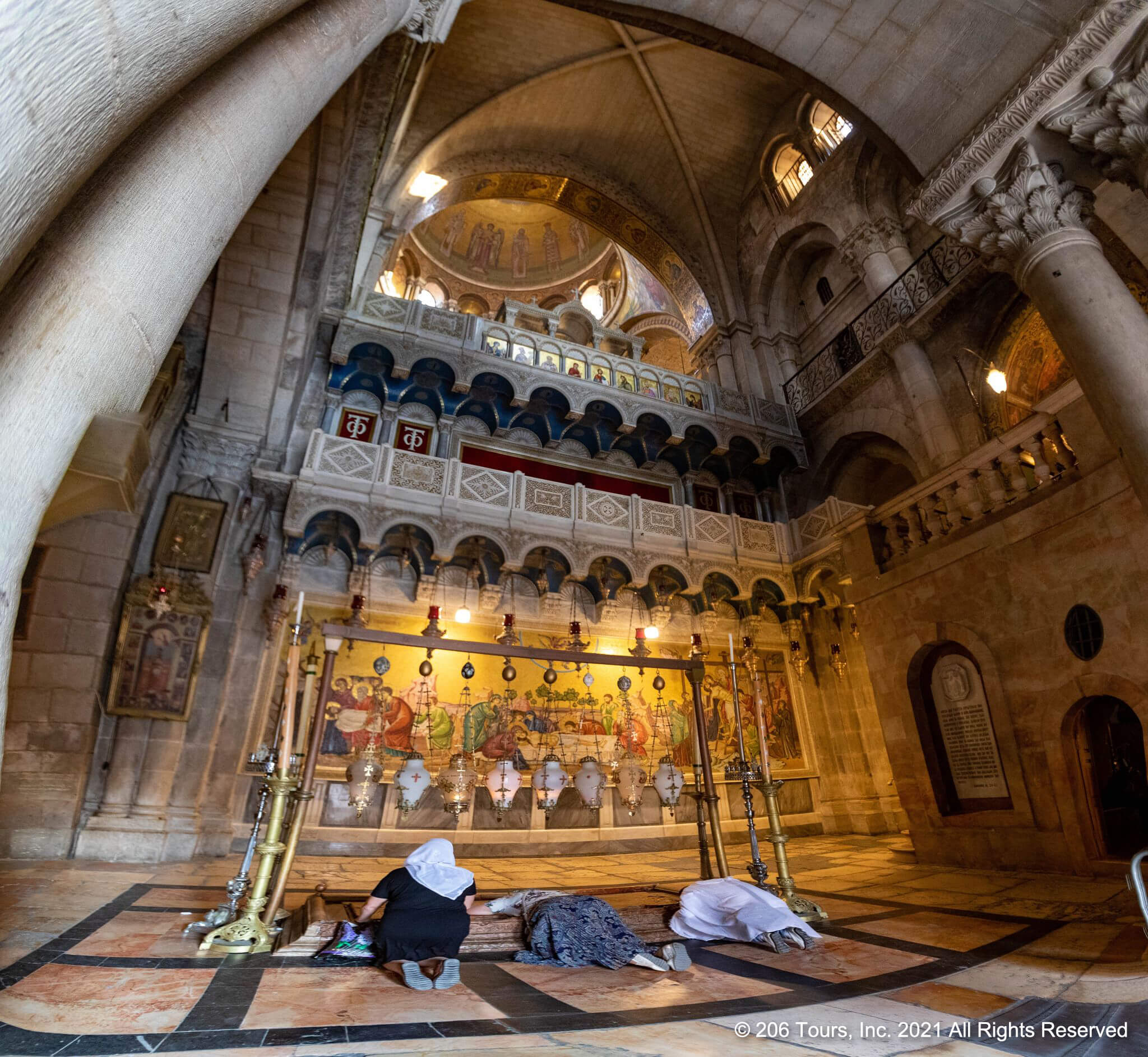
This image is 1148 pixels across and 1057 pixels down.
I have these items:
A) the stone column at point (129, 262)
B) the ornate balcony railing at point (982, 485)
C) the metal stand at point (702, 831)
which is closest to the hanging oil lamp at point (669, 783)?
the metal stand at point (702, 831)

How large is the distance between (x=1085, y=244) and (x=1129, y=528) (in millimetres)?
2763

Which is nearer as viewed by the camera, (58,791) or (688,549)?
(58,791)

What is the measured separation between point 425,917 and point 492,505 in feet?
27.7

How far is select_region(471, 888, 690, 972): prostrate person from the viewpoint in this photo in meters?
3.32

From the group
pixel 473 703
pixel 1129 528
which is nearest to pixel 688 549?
pixel 473 703

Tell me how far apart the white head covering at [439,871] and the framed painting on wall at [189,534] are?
25.0 feet

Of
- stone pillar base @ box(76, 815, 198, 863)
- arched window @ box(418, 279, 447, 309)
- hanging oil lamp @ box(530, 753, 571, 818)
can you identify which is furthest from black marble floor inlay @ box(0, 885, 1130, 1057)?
arched window @ box(418, 279, 447, 309)

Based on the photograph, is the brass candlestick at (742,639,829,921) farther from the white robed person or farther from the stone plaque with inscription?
the stone plaque with inscription

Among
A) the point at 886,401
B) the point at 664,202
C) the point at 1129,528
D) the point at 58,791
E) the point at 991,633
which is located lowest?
the point at 58,791

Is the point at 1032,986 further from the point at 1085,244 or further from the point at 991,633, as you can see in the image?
the point at 1085,244

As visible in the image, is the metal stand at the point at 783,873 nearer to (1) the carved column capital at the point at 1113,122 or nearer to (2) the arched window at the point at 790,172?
(1) the carved column capital at the point at 1113,122

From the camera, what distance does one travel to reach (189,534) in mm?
9328

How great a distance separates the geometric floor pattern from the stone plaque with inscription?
247cm

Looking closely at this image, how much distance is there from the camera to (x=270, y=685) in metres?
9.74
